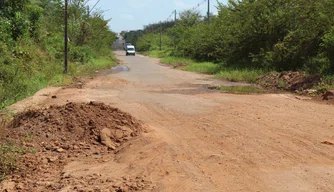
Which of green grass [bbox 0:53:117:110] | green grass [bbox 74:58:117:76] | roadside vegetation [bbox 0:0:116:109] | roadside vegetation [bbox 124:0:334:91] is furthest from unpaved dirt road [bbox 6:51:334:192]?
green grass [bbox 74:58:117:76]

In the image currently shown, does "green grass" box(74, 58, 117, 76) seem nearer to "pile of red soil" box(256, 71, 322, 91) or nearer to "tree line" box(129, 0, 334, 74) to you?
"tree line" box(129, 0, 334, 74)

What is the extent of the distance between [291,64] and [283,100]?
27.4 ft

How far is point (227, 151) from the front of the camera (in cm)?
641

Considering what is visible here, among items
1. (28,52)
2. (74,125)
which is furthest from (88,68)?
(74,125)

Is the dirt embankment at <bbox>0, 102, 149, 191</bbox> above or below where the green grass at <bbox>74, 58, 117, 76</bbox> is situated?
below

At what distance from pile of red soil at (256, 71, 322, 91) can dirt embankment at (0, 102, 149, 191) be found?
9.18 metres

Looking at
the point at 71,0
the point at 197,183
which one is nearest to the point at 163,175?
the point at 197,183

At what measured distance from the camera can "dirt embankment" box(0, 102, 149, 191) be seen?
5.20m

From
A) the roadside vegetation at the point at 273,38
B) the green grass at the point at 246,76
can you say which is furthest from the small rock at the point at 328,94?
the green grass at the point at 246,76

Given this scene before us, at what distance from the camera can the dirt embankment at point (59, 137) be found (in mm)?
5199

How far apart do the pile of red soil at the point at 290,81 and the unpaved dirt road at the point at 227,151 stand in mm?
4256

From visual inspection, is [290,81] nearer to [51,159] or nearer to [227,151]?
[227,151]

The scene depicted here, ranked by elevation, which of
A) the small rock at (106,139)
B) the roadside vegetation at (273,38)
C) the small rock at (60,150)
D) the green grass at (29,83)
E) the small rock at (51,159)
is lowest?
the small rock at (51,159)

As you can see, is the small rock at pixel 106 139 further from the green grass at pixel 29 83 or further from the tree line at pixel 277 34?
the tree line at pixel 277 34
